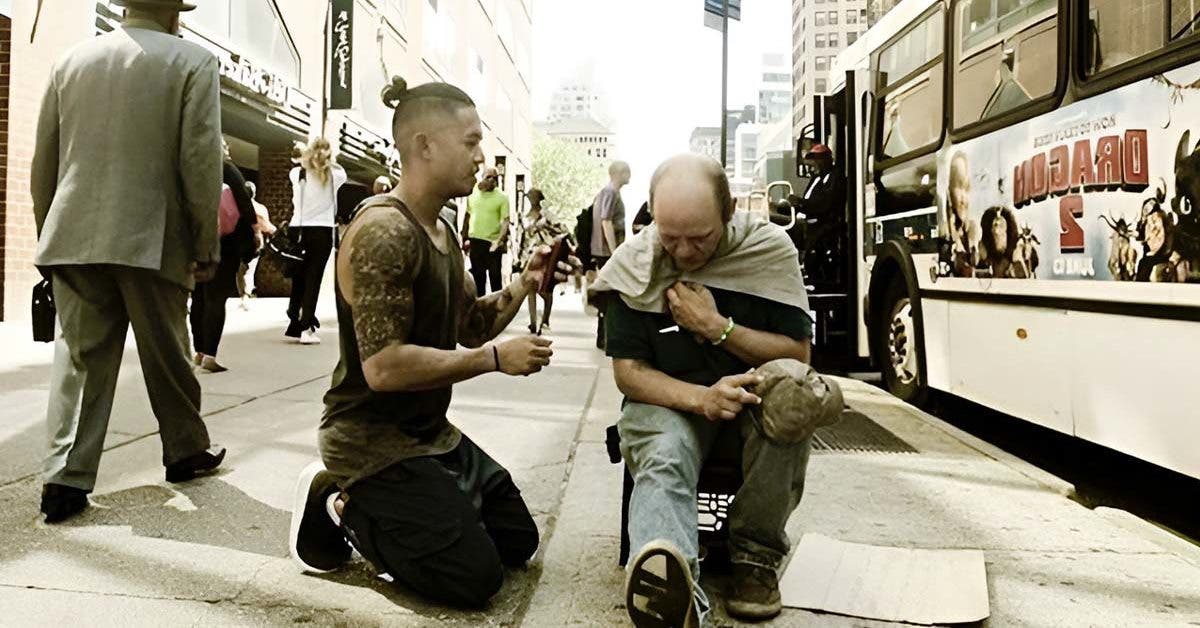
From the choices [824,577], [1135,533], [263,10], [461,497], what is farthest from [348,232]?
[263,10]

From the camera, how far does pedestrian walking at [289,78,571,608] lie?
256 centimetres

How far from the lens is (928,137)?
629 cm

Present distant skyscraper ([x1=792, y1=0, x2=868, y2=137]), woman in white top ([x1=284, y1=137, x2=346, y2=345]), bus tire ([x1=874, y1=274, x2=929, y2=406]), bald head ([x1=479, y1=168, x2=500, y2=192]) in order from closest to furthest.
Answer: bus tire ([x1=874, y1=274, x2=929, y2=406]), woman in white top ([x1=284, y1=137, x2=346, y2=345]), bald head ([x1=479, y1=168, x2=500, y2=192]), distant skyscraper ([x1=792, y1=0, x2=868, y2=137])

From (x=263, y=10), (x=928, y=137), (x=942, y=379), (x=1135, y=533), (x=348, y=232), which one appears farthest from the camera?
(x=263, y=10)

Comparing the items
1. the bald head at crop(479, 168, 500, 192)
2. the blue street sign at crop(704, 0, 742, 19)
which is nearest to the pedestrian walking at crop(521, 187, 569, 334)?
the bald head at crop(479, 168, 500, 192)

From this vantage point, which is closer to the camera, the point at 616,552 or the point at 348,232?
the point at 348,232

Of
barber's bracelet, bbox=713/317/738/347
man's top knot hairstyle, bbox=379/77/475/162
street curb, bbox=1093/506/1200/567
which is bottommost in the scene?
street curb, bbox=1093/506/1200/567

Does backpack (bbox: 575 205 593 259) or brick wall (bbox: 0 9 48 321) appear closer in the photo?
brick wall (bbox: 0 9 48 321)

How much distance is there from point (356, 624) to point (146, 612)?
0.56 meters

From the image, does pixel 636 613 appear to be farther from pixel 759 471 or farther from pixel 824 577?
pixel 824 577

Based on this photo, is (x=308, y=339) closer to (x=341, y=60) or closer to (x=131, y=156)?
(x=131, y=156)

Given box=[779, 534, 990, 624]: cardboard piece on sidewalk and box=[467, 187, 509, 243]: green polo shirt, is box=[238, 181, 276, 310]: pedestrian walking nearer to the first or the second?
box=[467, 187, 509, 243]: green polo shirt

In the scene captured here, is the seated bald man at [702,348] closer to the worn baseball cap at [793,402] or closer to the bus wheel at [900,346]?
the worn baseball cap at [793,402]

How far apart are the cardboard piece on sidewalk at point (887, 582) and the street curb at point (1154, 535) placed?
2.36 feet
